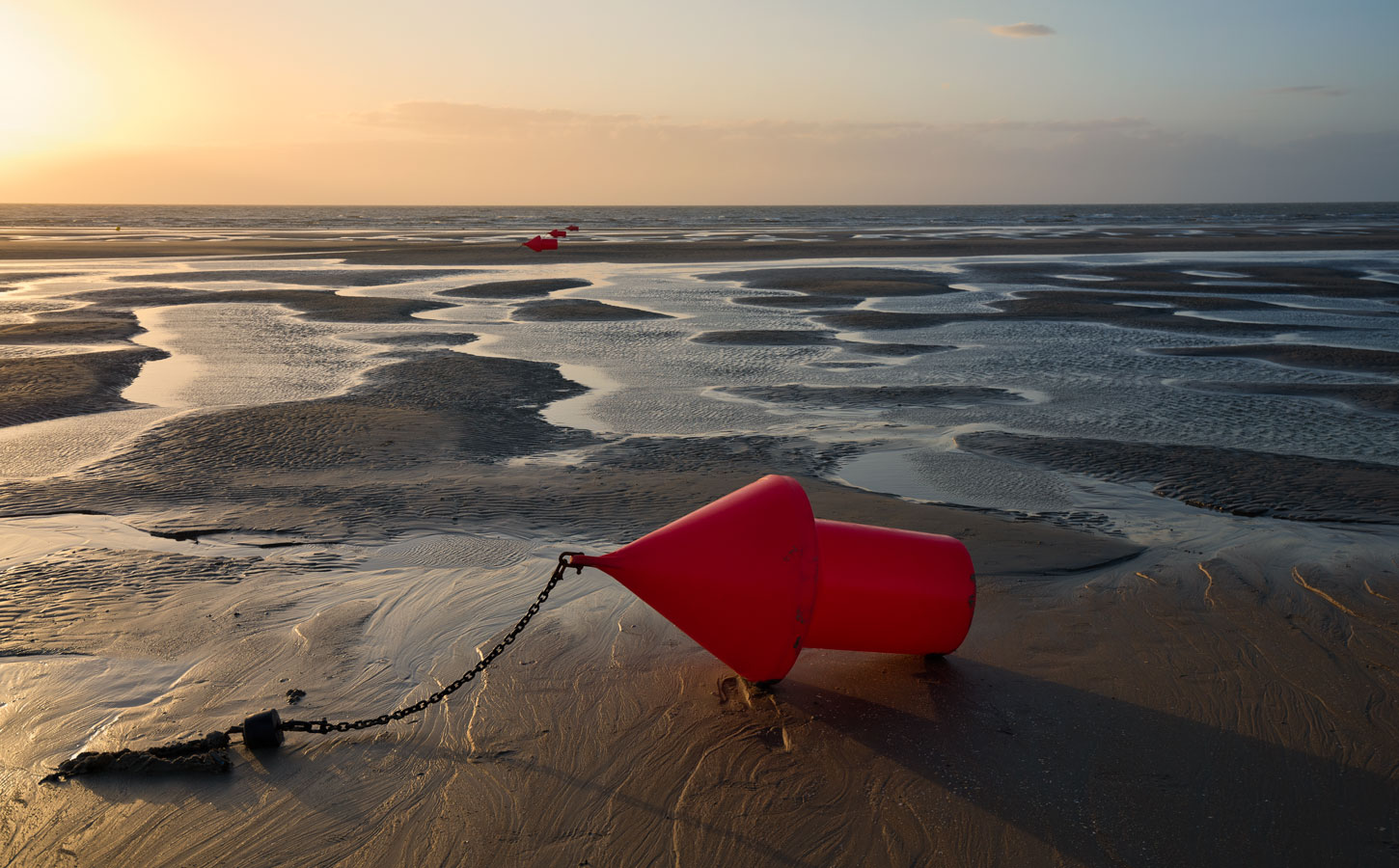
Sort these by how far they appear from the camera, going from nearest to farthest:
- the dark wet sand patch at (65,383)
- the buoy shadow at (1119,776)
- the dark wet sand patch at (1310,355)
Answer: the buoy shadow at (1119,776)
the dark wet sand patch at (65,383)
the dark wet sand patch at (1310,355)

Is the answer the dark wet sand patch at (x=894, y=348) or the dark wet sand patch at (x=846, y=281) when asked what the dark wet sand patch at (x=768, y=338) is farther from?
the dark wet sand patch at (x=846, y=281)

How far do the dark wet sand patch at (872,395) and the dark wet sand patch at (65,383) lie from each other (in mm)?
7426

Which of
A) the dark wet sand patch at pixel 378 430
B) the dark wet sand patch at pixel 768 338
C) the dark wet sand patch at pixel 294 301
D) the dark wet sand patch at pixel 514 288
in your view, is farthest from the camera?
the dark wet sand patch at pixel 514 288

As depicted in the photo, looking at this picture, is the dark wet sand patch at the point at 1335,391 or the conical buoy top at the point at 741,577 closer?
the conical buoy top at the point at 741,577

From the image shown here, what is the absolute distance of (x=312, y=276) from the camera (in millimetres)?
28391

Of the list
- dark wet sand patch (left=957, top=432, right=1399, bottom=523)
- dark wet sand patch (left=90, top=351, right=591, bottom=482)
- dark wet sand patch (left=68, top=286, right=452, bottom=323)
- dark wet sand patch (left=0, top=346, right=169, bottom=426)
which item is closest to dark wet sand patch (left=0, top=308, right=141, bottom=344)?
dark wet sand patch (left=68, top=286, right=452, bottom=323)

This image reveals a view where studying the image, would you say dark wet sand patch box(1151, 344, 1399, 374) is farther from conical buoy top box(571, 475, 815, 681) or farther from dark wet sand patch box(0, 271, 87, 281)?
dark wet sand patch box(0, 271, 87, 281)

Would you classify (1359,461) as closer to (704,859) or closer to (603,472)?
(603,472)

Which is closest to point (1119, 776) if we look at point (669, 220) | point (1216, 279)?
point (1216, 279)

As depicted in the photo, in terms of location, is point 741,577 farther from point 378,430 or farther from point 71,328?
point 71,328

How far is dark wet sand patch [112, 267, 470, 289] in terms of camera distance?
1035 inches

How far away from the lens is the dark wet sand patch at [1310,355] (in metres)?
13.0

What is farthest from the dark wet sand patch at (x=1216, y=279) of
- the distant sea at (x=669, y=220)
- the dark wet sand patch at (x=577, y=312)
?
the distant sea at (x=669, y=220)

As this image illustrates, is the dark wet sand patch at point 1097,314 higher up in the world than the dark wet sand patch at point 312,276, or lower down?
lower down
